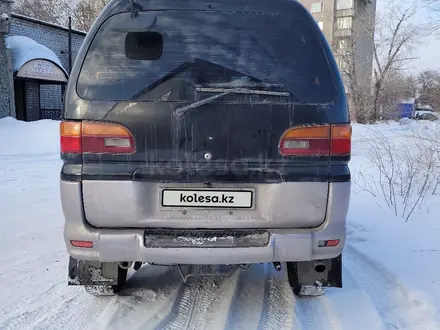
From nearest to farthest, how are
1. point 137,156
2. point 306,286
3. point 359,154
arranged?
point 137,156
point 306,286
point 359,154

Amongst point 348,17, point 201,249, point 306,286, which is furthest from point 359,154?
point 348,17

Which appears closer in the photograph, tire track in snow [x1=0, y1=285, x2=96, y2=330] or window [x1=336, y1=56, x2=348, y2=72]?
tire track in snow [x1=0, y1=285, x2=96, y2=330]

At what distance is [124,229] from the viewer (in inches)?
94.9

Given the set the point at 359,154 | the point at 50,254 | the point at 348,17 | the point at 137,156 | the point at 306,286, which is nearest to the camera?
the point at 137,156

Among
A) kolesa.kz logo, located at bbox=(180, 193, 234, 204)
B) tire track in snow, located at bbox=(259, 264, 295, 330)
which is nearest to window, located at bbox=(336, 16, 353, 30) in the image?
tire track in snow, located at bbox=(259, 264, 295, 330)

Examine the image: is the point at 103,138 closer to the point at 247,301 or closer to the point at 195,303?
the point at 195,303

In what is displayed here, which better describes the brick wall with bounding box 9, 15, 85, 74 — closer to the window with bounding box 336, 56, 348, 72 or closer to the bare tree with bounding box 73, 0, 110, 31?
the bare tree with bounding box 73, 0, 110, 31

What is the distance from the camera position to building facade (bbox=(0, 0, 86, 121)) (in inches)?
648

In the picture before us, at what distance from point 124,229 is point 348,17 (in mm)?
50290

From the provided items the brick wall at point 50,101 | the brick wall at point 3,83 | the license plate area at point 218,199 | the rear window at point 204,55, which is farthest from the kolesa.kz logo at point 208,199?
the brick wall at point 50,101

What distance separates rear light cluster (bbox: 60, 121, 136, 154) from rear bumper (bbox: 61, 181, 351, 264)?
24cm

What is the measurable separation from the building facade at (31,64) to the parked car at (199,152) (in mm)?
13727

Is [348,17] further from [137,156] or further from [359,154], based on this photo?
[137,156]

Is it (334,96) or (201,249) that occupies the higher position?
(334,96)
